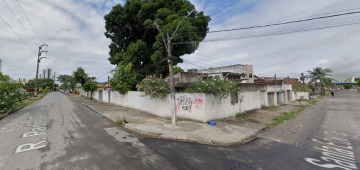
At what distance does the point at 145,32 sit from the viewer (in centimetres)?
1508

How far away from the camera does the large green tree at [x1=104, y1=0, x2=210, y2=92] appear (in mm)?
11344

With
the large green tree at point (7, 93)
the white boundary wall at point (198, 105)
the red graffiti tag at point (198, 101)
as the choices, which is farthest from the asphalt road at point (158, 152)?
the large green tree at point (7, 93)

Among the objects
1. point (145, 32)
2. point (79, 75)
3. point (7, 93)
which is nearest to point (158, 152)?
point (145, 32)

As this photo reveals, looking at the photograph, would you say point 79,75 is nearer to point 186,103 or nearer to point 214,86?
point 186,103

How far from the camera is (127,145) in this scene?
4.91m

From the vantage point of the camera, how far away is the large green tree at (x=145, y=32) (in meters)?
11.3

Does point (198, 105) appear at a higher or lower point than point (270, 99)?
higher

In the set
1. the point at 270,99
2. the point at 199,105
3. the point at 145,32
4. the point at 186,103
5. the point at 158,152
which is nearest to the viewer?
the point at 158,152

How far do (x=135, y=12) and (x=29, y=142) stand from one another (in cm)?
1383

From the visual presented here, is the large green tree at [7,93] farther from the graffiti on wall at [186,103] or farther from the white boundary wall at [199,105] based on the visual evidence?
the graffiti on wall at [186,103]

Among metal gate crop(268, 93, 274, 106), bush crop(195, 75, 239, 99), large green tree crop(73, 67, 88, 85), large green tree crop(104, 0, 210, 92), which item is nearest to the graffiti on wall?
bush crop(195, 75, 239, 99)

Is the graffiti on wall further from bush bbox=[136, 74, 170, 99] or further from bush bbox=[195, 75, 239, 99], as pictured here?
bush bbox=[136, 74, 170, 99]

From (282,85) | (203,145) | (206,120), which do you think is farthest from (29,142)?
(282,85)

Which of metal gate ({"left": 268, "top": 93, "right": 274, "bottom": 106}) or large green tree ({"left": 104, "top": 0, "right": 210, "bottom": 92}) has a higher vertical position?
large green tree ({"left": 104, "top": 0, "right": 210, "bottom": 92})
